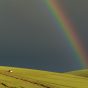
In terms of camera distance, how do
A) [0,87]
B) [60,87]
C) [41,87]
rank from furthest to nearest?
[60,87], [41,87], [0,87]

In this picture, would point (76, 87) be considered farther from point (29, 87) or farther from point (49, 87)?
point (29, 87)

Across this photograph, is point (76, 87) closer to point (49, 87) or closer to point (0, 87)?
point (49, 87)

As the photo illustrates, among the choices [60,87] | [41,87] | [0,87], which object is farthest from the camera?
[60,87]

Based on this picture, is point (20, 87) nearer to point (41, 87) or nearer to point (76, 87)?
point (41, 87)

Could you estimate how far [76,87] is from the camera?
6141 cm

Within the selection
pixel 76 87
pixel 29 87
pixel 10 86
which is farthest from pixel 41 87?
pixel 76 87

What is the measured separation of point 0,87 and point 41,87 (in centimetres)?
813

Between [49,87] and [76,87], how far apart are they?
901 cm

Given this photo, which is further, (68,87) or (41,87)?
(68,87)

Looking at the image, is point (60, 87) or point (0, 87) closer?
point (0, 87)

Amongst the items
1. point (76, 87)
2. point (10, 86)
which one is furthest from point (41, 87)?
point (76, 87)

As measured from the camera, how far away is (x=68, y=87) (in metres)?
59.7

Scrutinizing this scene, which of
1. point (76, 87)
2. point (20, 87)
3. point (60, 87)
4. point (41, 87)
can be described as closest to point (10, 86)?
point (20, 87)

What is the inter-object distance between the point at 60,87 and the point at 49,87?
16.7ft
